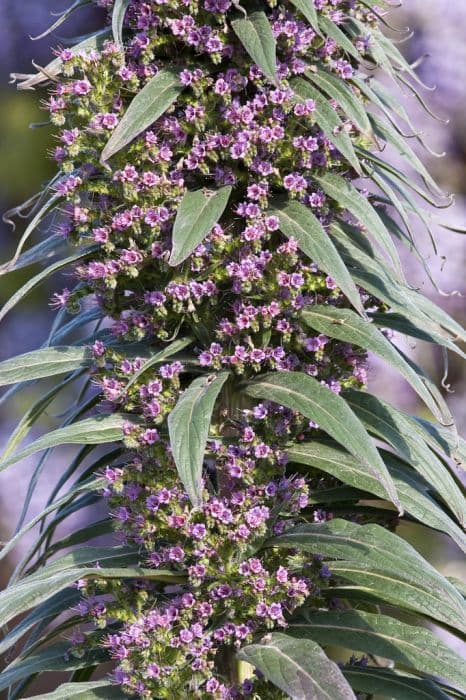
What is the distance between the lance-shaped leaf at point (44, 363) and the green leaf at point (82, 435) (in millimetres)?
97

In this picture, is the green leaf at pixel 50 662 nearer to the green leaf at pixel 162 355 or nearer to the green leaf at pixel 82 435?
the green leaf at pixel 82 435

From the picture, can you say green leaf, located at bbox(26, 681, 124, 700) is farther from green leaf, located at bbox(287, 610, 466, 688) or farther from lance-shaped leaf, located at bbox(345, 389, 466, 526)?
lance-shaped leaf, located at bbox(345, 389, 466, 526)

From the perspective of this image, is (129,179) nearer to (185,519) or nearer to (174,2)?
(174,2)

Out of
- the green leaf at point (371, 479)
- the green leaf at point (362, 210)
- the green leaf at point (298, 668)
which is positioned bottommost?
the green leaf at point (298, 668)

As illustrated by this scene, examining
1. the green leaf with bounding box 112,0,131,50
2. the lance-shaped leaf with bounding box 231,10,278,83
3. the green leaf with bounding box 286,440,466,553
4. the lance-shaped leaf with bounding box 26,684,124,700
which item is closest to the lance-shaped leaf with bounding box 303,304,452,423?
the green leaf with bounding box 286,440,466,553

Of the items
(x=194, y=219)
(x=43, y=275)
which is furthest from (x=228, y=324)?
(x=43, y=275)

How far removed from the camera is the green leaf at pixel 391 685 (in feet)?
4.33

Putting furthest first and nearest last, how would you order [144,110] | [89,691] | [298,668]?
[89,691] < [144,110] < [298,668]

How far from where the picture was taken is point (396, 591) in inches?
49.7

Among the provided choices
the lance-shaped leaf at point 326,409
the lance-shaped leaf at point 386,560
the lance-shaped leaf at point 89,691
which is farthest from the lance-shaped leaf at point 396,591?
the lance-shaped leaf at point 89,691

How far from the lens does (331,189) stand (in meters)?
1.35

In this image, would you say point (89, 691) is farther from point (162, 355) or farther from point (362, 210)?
point (362, 210)

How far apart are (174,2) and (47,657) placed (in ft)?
3.13

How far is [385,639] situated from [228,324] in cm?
47
